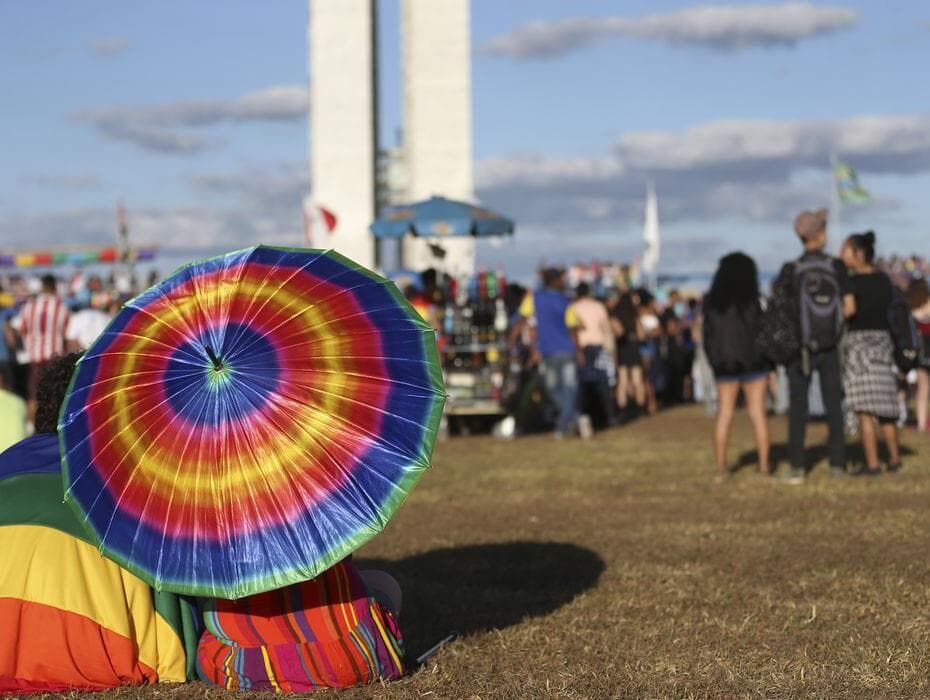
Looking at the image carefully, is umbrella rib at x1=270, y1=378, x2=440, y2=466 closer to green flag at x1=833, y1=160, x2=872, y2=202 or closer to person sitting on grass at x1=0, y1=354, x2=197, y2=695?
person sitting on grass at x1=0, y1=354, x2=197, y2=695

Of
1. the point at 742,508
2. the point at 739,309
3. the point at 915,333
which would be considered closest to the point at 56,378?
the point at 742,508

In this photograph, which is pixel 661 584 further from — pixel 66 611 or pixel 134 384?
pixel 134 384

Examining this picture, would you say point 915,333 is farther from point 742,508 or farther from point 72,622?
point 72,622

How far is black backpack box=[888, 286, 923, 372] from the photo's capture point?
1212 centimetres

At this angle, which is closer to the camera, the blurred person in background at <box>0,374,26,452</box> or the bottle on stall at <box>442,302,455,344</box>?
A: the blurred person in background at <box>0,374,26,452</box>

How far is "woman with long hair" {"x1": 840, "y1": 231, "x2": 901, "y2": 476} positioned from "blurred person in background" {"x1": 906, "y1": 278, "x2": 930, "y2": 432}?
14.0 feet

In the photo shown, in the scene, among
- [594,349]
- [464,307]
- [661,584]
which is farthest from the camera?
[594,349]

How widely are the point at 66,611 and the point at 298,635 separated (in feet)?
2.55

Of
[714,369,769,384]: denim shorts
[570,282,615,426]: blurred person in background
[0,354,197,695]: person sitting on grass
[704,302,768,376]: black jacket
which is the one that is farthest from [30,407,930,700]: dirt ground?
[570,282,615,426]: blurred person in background

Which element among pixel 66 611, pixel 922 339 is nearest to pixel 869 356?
pixel 922 339

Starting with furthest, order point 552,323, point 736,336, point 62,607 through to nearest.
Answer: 1. point 552,323
2. point 736,336
3. point 62,607

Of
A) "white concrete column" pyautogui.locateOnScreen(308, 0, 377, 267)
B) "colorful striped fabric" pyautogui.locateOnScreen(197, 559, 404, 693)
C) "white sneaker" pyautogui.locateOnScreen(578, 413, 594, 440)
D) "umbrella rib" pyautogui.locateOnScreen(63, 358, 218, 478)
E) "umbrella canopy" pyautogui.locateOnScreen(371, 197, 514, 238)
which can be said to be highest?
"white concrete column" pyautogui.locateOnScreen(308, 0, 377, 267)

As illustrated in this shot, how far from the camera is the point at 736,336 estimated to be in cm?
1156

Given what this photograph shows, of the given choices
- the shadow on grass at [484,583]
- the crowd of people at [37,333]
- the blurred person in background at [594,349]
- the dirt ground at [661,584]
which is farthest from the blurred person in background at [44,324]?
the shadow on grass at [484,583]
